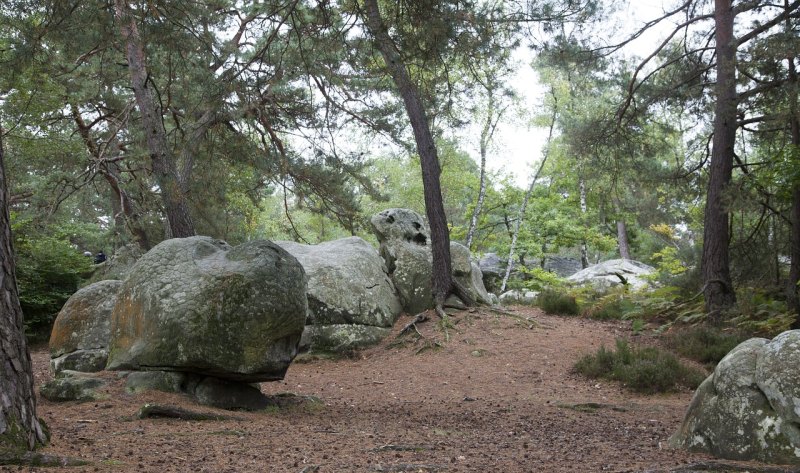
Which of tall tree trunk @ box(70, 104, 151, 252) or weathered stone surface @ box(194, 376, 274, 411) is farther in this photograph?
tall tree trunk @ box(70, 104, 151, 252)

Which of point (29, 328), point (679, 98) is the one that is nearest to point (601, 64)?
point (679, 98)

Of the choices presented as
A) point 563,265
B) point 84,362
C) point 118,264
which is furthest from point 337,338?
point 563,265

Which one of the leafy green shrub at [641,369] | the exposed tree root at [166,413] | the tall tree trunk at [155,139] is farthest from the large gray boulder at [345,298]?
the exposed tree root at [166,413]

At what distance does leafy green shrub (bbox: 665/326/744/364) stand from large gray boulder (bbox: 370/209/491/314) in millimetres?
3842

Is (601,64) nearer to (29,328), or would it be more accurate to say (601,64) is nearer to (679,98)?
(679,98)

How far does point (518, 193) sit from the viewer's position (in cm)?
2423

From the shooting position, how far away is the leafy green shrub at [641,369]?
25.7ft

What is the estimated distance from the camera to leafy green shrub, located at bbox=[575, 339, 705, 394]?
7848 millimetres

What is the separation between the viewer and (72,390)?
20.0 feet

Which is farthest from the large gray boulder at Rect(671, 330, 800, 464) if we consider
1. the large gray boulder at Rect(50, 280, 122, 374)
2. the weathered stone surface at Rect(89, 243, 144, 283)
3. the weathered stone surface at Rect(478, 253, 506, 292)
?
the weathered stone surface at Rect(478, 253, 506, 292)

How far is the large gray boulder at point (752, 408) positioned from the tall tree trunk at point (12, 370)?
4.55m

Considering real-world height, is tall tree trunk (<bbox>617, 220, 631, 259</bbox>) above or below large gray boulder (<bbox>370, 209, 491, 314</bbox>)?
above

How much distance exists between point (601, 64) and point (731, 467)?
8.96 m

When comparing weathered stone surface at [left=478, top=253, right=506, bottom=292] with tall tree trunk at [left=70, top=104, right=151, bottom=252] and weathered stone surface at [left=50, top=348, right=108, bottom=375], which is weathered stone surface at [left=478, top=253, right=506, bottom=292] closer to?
tall tree trunk at [left=70, top=104, right=151, bottom=252]
